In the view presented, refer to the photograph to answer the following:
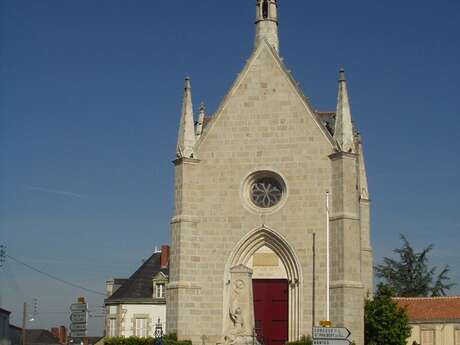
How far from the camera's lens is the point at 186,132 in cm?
3281

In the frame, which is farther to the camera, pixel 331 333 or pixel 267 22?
pixel 267 22

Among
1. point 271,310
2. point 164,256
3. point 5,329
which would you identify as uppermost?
A: point 164,256

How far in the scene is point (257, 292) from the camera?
106ft

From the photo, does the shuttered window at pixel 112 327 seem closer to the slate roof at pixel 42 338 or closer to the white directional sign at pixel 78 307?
the slate roof at pixel 42 338

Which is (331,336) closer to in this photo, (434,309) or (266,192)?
(266,192)

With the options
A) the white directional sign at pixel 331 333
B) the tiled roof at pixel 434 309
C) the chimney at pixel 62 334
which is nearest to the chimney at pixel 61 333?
the chimney at pixel 62 334

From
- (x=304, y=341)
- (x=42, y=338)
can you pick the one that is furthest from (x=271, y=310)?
(x=42, y=338)

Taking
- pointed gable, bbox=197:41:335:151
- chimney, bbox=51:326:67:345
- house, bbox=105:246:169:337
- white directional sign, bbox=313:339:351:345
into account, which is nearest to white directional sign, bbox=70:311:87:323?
white directional sign, bbox=313:339:351:345

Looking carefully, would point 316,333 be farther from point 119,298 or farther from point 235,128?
point 119,298

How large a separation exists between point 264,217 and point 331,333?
41.7 ft

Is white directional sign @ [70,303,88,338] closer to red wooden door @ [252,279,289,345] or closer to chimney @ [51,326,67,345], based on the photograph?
red wooden door @ [252,279,289,345]

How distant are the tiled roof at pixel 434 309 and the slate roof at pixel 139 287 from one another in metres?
15.9

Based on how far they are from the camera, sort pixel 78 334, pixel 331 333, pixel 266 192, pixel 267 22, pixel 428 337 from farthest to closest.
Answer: pixel 428 337 < pixel 267 22 < pixel 266 192 < pixel 331 333 < pixel 78 334

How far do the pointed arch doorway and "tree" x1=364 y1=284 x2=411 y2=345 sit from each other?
332 cm
